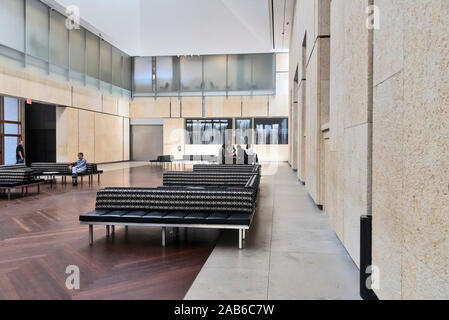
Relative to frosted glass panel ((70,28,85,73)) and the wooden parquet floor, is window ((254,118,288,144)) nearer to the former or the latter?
frosted glass panel ((70,28,85,73))

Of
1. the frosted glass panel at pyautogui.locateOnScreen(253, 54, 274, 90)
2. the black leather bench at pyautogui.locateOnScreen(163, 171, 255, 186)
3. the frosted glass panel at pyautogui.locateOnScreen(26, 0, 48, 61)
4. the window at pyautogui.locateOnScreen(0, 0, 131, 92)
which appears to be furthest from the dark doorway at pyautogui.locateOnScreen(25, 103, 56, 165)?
the black leather bench at pyautogui.locateOnScreen(163, 171, 255, 186)

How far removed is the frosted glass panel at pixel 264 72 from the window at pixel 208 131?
3.64 meters

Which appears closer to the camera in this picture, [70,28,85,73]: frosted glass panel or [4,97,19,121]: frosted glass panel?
[4,97,19,121]: frosted glass panel

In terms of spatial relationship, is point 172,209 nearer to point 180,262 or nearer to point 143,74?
point 180,262

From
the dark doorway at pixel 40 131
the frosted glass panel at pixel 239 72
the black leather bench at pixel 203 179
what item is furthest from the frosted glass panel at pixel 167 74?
the black leather bench at pixel 203 179

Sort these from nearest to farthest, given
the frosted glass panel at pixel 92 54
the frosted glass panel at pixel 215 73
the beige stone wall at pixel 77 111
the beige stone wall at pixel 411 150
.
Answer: the beige stone wall at pixel 411 150 < the beige stone wall at pixel 77 111 < the frosted glass panel at pixel 92 54 < the frosted glass panel at pixel 215 73

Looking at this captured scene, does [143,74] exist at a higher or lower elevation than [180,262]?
higher

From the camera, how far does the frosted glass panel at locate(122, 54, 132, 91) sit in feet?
91.5

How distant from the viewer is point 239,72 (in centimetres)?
2798

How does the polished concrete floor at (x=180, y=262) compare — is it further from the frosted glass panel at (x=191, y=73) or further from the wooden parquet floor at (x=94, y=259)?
the frosted glass panel at (x=191, y=73)

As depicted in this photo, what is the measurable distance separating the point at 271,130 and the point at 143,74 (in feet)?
37.0

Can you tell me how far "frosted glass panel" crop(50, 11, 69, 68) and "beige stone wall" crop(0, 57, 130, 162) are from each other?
3.30ft

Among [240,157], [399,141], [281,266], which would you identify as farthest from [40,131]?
[399,141]

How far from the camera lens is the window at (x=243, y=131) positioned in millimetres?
27312
